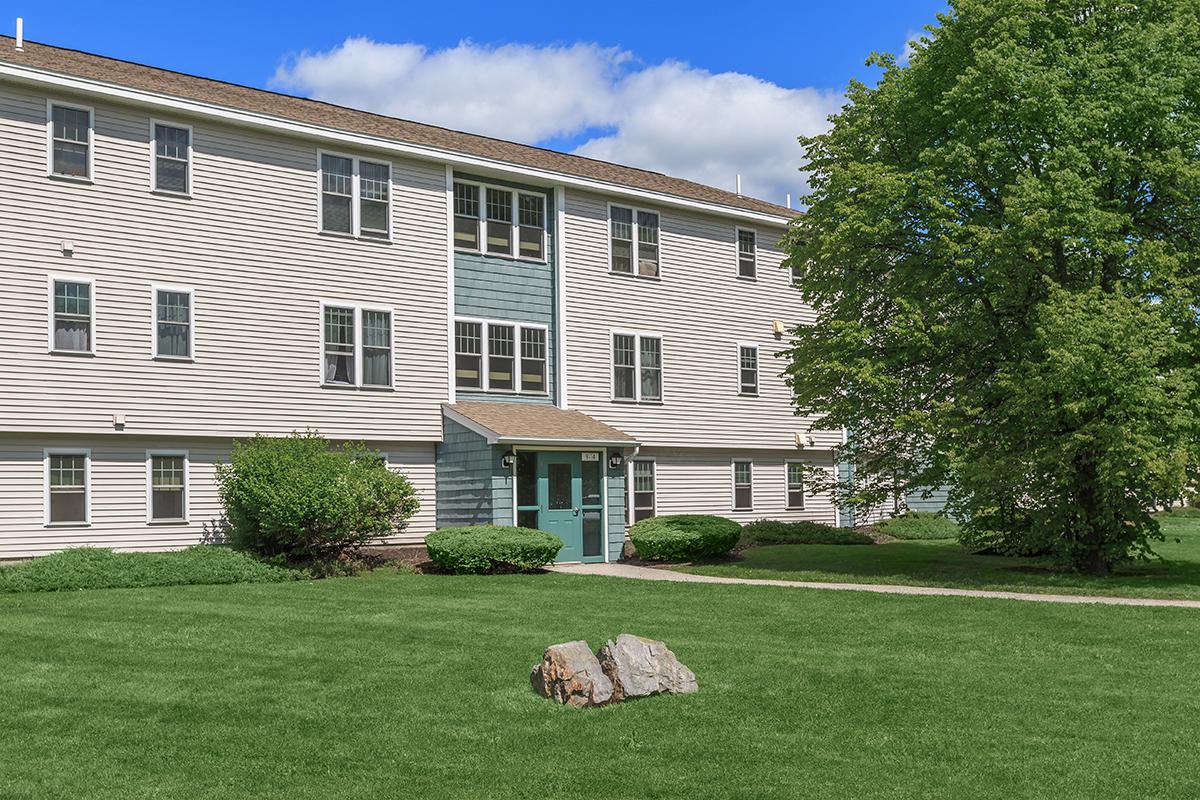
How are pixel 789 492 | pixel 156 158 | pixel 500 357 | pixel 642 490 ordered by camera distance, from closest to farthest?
pixel 156 158 < pixel 500 357 < pixel 642 490 < pixel 789 492

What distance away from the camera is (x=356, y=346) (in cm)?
2494

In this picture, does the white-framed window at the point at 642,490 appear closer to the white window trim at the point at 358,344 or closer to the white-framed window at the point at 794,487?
the white-framed window at the point at 794,487

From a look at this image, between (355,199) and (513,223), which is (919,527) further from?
(355,199)

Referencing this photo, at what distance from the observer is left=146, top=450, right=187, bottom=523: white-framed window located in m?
22.4

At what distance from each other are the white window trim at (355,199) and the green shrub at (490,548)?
6.64m

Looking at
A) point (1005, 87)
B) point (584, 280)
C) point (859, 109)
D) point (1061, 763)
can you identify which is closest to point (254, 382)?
point (584, 280)

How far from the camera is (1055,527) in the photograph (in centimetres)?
2188

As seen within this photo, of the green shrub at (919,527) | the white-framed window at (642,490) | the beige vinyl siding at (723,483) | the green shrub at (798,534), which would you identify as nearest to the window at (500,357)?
the white-framed window at (642,490)

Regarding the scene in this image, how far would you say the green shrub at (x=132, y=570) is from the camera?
61.2 ft

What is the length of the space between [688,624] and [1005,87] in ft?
39.3

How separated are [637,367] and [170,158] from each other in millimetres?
12081

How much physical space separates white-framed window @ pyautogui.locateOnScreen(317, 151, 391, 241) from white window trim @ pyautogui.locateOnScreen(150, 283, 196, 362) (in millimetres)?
3149

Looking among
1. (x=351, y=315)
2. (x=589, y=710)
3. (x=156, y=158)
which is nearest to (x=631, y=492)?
(x=351, y=315)

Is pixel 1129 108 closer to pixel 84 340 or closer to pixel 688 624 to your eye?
pixel 688 624
